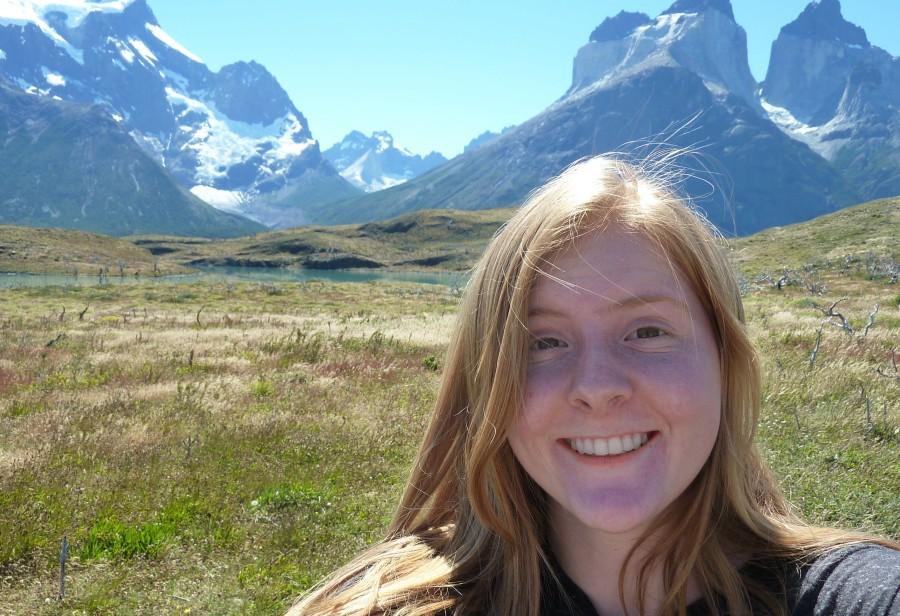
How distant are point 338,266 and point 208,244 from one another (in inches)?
2616

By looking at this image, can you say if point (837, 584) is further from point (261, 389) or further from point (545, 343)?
point (261, 389)

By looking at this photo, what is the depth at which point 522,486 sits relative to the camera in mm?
2555

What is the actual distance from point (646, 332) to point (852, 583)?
98 cm

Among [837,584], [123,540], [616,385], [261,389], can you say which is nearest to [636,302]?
[616,385]

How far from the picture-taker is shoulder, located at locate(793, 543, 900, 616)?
176 centimetres

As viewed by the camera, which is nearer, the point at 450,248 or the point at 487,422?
the point at 487,422

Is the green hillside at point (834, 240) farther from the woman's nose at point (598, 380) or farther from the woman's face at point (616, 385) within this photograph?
the woman's nose at point (598, 380)

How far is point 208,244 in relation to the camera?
198000mm

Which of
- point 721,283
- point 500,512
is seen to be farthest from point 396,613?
point 721,283

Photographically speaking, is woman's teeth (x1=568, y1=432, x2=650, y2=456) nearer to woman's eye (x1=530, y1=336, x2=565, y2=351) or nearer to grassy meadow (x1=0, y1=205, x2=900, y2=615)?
woman's eye (x1=530, y1=336, x2=565, y2=351)

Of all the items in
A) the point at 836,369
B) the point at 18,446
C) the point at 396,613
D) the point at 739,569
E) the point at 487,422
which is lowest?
the point at 18,446

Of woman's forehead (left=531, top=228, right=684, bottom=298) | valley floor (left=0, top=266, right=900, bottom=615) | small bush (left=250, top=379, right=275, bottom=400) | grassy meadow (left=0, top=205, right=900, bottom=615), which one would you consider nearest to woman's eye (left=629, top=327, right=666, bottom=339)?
woman's forehead (left=531, top=228, right=684, bottom=298)

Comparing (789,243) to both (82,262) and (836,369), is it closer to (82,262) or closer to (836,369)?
(836,369)

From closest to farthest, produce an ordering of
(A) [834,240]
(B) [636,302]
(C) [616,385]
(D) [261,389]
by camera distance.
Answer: (C) [616,385] < (B) [636,302] < (D) [261,389] < (A) [834,240]
